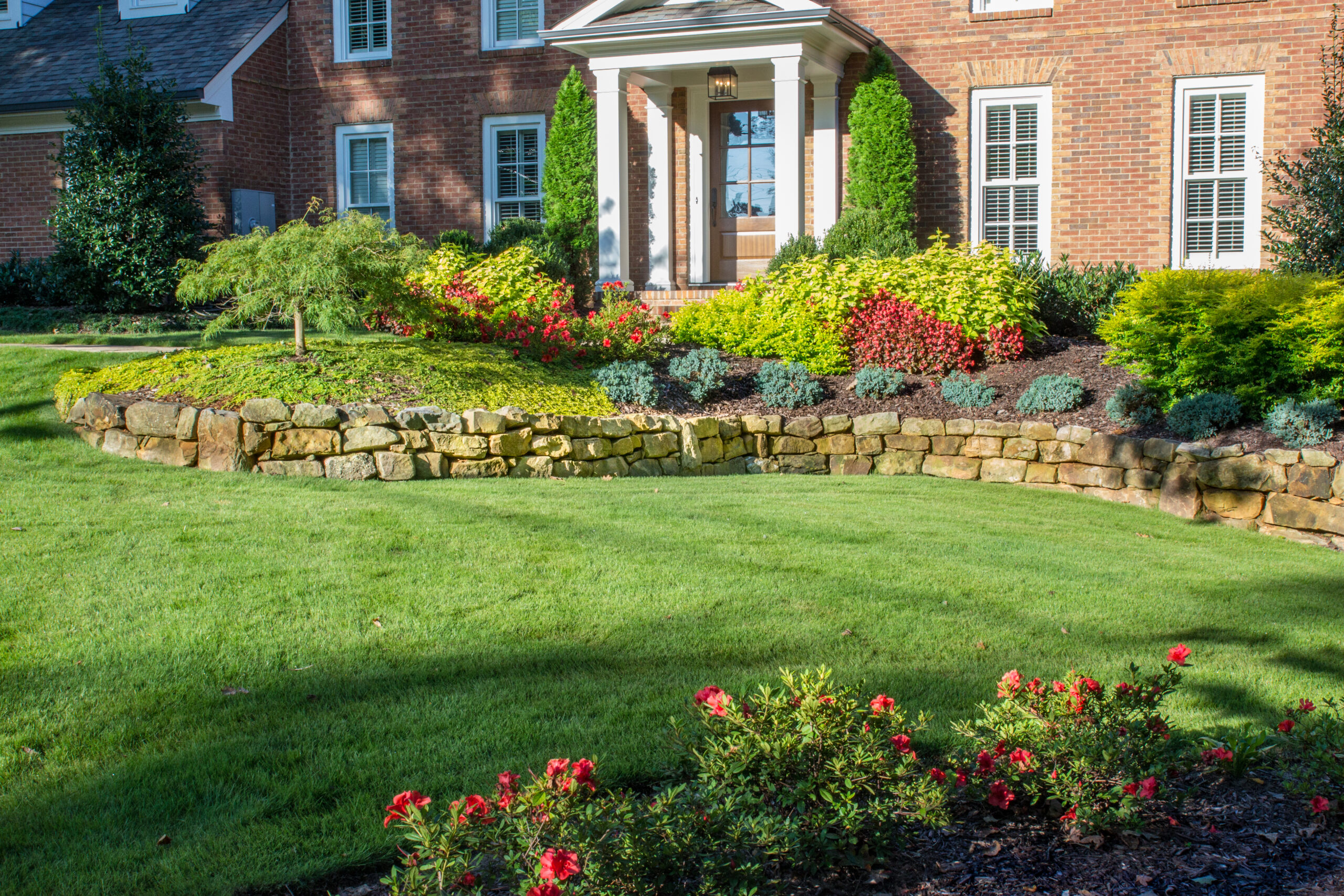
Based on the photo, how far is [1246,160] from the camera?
41.5ft

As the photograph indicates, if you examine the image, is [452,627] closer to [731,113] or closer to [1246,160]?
[731,113]

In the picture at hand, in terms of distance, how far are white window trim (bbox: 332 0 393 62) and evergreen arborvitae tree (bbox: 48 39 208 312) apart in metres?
3.01

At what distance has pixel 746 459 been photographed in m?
8.91

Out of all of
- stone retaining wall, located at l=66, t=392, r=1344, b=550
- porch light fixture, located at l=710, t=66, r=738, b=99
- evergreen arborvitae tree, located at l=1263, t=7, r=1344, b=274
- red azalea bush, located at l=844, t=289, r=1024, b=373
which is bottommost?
stone retaining wall, located at l=66, t=392, r=1344, b=550

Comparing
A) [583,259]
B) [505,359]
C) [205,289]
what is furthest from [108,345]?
[583,259]

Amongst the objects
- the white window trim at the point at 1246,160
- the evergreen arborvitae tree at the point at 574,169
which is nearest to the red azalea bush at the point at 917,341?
the white window trim at the point at 1246,160

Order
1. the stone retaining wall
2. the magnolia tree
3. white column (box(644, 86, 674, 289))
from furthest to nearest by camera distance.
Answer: white column (box(644, 86, 674, 289)) < the magnolia tree < the stone retaining wall

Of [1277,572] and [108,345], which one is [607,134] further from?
→ [1277,572]

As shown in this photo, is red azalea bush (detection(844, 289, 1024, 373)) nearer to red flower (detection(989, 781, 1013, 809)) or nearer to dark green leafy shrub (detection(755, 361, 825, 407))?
dark green leafy shrub (detection(755, 361, 825, 407))

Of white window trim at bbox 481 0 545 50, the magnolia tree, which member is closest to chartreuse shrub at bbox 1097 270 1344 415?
the magnolia tree

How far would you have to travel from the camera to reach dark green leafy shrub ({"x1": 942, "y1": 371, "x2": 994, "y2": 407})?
9078 millimetres

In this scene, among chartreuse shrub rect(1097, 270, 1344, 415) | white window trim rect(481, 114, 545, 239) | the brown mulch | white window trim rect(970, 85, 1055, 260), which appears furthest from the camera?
white window trim rect(481, 114, 545, 239)

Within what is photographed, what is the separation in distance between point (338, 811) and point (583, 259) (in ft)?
38.6

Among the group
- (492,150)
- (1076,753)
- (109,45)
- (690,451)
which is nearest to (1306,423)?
(690,451)
